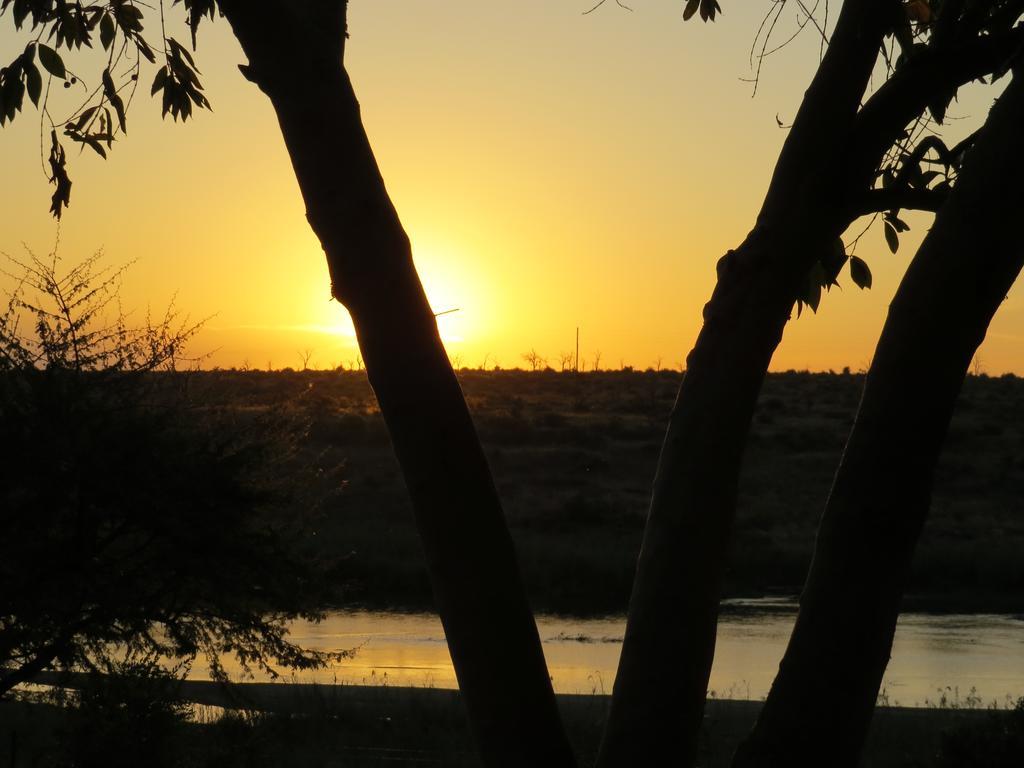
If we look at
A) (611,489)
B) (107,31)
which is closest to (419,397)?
(107,31)

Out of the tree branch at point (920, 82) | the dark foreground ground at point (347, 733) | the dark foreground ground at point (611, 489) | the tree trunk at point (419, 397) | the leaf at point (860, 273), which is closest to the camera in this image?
the tree trunk at point (419, 397)

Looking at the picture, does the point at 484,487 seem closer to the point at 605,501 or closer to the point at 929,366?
the point at 929,366

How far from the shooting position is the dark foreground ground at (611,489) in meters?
27.0

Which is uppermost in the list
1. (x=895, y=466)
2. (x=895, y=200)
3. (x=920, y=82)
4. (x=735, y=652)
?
(x=920, y=82)

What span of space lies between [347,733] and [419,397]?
9.91m

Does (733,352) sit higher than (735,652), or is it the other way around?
(733,352)

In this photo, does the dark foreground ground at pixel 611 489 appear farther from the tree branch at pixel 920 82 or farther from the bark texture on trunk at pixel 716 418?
the tree branch at pixel 920 82

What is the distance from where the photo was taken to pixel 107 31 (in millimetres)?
5402

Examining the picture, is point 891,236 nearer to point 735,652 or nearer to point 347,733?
point 347,733

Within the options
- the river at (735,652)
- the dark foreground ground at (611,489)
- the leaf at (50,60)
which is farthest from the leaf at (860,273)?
the river at (735,652)

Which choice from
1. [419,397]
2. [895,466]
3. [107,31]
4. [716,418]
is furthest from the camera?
[107,31]

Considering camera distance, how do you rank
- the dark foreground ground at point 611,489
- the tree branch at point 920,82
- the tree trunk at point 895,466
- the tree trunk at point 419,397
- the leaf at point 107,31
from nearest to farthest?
the tree trunk at point 895,466
the tree trunk at point 419,397
the tree branch at point 920,82
the leaf at point 107,31
the dark foreground ground at point 611,489

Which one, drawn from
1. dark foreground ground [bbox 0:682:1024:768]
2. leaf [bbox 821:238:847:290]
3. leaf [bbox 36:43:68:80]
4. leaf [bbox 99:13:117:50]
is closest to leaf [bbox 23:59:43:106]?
leaf [bbox 36:43:68:80]

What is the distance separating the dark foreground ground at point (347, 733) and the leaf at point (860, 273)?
13.2 ft
